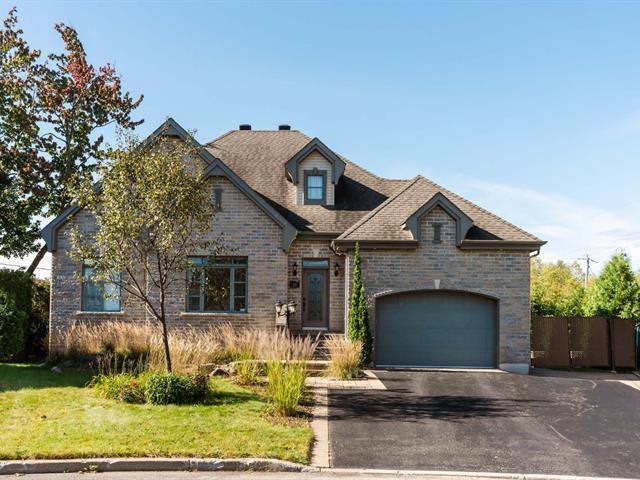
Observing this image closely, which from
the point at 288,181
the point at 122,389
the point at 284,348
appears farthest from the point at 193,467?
the point at 288,181

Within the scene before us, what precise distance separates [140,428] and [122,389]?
2244 millimetres

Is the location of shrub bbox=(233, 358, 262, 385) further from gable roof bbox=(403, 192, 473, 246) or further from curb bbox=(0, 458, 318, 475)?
gable roof bbox=(403, 192, 473, 246)

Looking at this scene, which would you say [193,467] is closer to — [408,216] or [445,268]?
[445,268]

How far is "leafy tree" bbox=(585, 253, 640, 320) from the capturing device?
1920 centimetres

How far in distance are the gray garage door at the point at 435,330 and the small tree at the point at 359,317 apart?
3.23ft

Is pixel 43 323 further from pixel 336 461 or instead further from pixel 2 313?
pixel 336 461

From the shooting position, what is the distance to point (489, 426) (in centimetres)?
983

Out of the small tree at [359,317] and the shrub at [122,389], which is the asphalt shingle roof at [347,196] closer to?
the small tree at [359,317]

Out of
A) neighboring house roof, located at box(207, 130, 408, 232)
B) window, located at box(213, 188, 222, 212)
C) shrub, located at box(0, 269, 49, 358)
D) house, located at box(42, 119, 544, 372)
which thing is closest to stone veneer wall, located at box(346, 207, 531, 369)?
house, located at box(42, 119, 544, 372)

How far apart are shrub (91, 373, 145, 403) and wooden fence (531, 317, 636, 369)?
13056 mm

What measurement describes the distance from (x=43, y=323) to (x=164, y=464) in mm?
13220

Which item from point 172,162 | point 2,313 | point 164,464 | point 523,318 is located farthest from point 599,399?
point 2,313

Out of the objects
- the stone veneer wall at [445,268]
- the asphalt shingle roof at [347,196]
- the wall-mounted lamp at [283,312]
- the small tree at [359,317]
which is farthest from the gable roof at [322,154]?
the wall-mounted lamp at [283,312]

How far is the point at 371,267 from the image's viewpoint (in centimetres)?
1659
